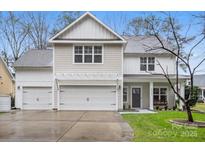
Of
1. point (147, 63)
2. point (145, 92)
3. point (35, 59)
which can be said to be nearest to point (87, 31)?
point (35, 59)

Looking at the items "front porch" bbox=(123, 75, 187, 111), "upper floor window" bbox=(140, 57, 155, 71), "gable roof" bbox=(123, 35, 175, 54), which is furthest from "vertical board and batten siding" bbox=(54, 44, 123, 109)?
"upper floor window" bbox=(140, 57, 155, 71)

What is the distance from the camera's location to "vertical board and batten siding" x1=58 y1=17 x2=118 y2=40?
18891 mm

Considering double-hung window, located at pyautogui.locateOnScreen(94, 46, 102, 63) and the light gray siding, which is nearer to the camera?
double-hung window, located at pyautogui.locateOnScreen(94, 46, 102, 63)

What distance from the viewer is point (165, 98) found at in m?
21.1

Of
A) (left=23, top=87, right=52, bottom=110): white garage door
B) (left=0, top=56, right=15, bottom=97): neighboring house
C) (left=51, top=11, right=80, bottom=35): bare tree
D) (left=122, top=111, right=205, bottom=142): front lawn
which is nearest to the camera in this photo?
(left=122, top=111, right=205, bottom=142): front lawn

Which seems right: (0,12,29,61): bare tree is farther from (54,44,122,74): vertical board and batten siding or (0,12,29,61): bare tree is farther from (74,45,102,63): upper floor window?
(74,45,102,63): upper floor window

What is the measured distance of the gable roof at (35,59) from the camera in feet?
66.6

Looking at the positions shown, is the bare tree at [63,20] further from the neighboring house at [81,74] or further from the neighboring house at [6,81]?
the neighboring house at [6,81]

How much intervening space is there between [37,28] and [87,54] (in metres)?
3.56

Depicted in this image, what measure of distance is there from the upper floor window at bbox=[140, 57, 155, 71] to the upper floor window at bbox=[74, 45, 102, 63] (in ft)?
13.0

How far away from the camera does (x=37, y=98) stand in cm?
1948

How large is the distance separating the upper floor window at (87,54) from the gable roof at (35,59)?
2.17m
